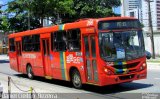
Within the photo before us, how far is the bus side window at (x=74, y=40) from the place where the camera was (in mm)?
16062

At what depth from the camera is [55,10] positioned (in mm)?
51438

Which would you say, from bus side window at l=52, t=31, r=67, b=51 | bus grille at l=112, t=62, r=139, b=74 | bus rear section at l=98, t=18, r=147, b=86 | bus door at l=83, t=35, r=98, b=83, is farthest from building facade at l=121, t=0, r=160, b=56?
bus grille at l=112, t=62, r=139, b=74

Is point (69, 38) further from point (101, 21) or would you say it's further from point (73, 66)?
point (101, 21)

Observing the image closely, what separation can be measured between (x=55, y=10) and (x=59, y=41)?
34.1 metres

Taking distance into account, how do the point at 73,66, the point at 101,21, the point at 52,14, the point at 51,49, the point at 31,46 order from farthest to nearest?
1. the point at 52,14
2. the point at 31,46
3. the point at 51,49
4. the point at 73,66
5. the point at 101,21

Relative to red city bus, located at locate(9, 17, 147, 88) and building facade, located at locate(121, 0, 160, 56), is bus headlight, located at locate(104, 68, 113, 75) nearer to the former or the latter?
red city bus, located at locate(9, 17, 147, 88)

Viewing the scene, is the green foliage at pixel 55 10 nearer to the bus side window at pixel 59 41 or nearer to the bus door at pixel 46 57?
the bus door at pixel 46 57

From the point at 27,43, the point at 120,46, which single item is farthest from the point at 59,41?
the point at 27,43

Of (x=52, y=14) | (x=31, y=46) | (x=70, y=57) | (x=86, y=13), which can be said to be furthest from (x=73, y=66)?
(x=86, y=13)

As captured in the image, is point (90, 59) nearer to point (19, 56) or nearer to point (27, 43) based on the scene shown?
point (27, 43)

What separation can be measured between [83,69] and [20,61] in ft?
29.1

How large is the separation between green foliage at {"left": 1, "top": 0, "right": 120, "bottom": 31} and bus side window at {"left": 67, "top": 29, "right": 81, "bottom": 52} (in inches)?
1273

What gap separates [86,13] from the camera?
189 ft

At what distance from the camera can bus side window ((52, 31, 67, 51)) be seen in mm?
17253
